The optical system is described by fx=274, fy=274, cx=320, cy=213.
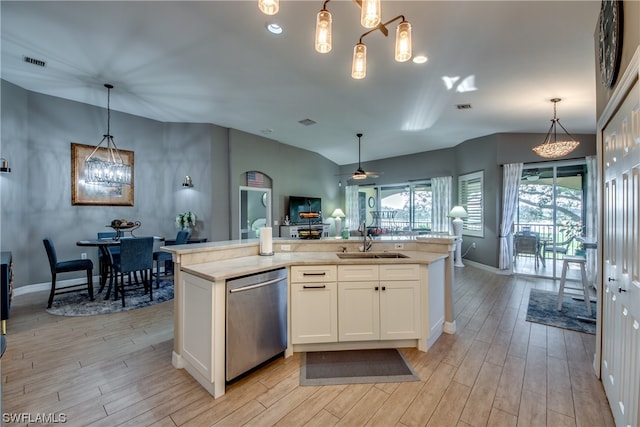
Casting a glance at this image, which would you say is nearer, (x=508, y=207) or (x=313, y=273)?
(x=313, y=273)

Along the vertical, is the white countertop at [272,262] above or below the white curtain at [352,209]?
below

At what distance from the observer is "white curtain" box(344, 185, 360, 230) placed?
30.8 ft

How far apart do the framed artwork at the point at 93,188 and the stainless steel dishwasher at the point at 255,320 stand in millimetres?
4699

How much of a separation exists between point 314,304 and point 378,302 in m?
0.61

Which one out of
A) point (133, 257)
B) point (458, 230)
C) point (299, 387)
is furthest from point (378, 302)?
point (458, 230)

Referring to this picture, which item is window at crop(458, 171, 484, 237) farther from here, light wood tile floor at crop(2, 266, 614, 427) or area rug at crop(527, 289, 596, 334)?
light wood tile floor at crop(2, 266, 614, 427)

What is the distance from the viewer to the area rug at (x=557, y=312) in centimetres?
323

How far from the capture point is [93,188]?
510 centimetres

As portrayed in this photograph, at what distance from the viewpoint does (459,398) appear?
6.49ft

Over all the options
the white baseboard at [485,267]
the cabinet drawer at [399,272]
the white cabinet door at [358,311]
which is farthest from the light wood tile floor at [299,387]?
the white baseboard at [485,267]

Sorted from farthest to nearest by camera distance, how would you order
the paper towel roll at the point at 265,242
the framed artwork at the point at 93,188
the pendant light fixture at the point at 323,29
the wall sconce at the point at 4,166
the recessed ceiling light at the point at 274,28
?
the framed artwork at the point at 93,188, the wall sconce at the point at 4,166, the paper towel roll at the point at 265,242, the recessed ceiling light at the point at 274,28, the pendant light fixture at the point at 323,29

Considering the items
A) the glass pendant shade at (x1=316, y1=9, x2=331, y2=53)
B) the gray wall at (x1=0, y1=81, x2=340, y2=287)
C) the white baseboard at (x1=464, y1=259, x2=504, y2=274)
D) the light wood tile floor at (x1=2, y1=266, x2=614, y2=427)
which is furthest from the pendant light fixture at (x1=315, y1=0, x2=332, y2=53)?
the white baseboard at (x1=464, y1=259, x2=504, y2=274)

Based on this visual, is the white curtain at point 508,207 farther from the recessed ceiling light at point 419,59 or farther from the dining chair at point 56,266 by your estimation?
the dining chair at point 56,266

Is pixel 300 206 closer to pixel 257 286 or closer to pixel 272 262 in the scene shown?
pixel 272 262
